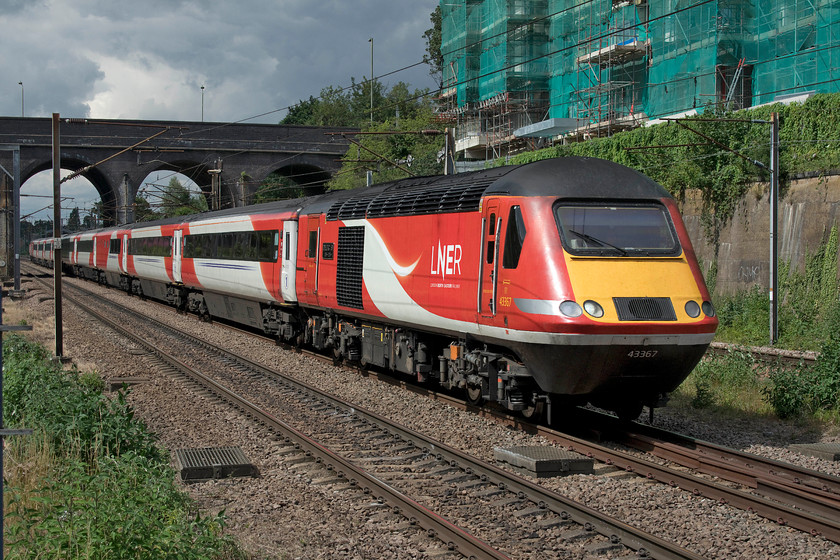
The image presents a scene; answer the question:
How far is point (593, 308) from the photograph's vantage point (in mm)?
9227

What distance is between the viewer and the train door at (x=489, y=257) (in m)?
10.4

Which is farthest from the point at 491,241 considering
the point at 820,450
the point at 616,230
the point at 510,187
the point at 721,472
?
the point at 820,450

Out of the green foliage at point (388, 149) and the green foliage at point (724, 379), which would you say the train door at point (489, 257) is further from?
the green foliage at point (388, 149)

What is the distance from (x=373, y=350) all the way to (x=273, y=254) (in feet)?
17.6

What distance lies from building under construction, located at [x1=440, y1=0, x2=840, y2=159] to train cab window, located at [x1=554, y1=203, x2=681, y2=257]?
26.9 ft

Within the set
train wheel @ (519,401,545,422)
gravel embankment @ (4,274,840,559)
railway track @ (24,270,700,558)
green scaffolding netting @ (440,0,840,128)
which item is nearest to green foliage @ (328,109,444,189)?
green scaffolding netting @ (440,0,840,128)

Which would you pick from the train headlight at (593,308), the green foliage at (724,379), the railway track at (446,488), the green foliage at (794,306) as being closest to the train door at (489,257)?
the train headlight at (593,308)

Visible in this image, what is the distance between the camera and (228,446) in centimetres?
998

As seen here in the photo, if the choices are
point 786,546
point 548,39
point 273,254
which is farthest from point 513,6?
point 786,546

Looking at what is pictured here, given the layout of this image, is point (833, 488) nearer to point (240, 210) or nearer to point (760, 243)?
point (760, 243)

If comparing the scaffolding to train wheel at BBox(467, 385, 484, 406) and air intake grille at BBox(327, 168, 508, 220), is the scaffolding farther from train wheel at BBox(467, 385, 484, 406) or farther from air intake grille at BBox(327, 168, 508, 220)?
train wheel at BBox(467, 385, 484, 406)

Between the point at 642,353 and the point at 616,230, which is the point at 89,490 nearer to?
the point at 642,353

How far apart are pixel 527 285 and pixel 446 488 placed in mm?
2661

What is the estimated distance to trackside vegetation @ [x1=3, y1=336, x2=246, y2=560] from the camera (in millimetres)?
5332
